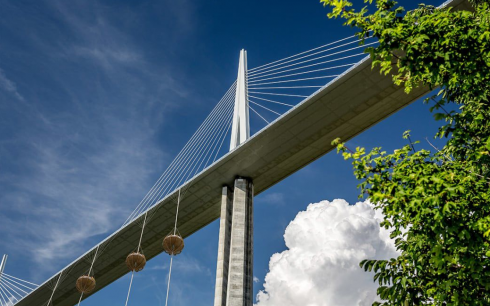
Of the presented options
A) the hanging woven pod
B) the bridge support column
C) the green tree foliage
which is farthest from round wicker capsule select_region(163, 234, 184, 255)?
the green tree foliage

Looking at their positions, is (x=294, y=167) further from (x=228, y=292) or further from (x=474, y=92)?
(x=474, y=92)

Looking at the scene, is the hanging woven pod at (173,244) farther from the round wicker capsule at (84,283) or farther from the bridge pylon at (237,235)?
the round wicker capsule at (84,283)

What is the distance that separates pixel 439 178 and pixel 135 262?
62.1 feet

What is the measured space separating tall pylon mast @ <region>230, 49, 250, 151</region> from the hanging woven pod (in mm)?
5252

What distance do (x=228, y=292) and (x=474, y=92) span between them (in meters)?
16.0

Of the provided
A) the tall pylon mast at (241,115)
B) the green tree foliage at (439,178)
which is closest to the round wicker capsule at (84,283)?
the tall pylon mast at (241,115)

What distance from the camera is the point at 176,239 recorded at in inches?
843

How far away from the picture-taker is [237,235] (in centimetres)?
2212

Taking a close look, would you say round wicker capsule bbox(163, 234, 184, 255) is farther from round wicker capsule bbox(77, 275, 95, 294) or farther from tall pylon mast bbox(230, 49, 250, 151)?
round wicker capsule bbox(77, 275, 95, 294)

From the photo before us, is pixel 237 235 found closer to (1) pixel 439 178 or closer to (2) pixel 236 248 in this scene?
(2) pixel 236 248

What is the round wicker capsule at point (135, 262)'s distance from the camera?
2192cm

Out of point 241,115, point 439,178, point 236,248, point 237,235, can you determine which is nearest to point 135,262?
point 236,248

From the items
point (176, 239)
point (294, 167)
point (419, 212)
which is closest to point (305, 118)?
point (294, 167)

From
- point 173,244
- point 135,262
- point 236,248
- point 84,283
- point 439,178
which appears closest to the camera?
point 439,178
